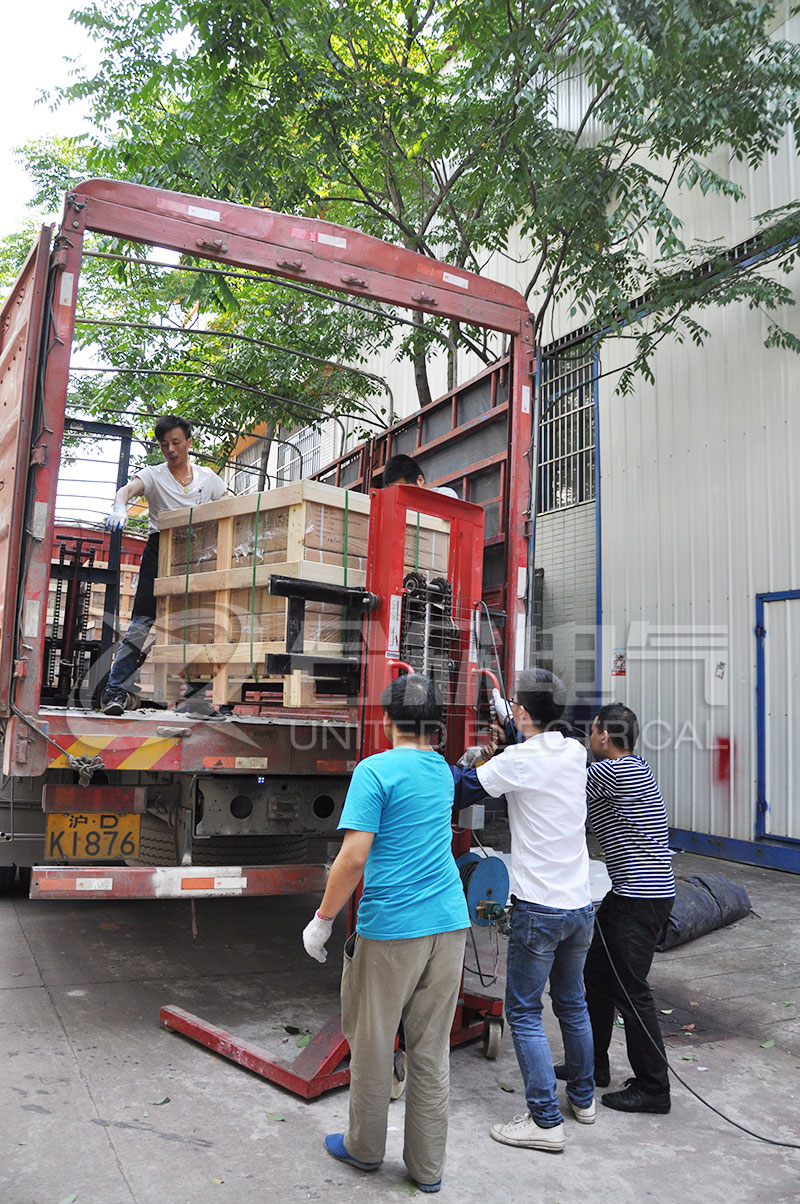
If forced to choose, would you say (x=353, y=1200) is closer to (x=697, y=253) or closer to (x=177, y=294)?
(x=697, y=253)

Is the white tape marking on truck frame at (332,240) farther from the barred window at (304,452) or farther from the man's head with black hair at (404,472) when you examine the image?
the barred window at (304,452)

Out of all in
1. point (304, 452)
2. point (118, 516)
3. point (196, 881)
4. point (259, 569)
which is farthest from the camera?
point (304, 452)

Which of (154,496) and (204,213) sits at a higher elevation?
(204,213)

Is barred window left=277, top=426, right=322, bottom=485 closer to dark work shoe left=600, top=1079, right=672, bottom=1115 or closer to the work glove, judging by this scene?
the work glove

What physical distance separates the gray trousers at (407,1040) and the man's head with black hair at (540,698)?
95 centimetres

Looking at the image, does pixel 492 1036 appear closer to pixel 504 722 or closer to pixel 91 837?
pixel 504 722

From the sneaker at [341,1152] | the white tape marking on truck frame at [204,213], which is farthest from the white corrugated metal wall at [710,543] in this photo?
the sneaker at [341,1152]

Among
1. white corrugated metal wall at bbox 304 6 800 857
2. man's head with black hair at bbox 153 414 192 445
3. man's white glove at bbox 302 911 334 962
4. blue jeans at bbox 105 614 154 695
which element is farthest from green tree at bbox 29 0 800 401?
man's white glove at bbox 302 911 334 962

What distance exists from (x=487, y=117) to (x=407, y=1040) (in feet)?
26.5

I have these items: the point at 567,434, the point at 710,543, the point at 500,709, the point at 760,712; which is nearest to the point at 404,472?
the point at 500,709

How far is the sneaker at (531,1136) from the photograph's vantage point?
3317 millimetres

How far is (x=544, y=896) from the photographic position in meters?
3.47

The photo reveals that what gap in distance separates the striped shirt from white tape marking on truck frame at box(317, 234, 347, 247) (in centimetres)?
277

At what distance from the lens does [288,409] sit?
39.6 ft
